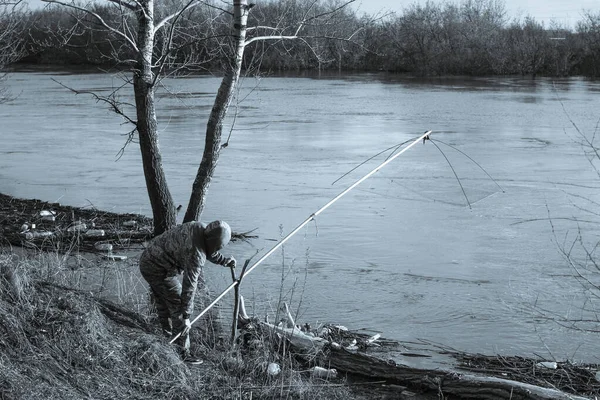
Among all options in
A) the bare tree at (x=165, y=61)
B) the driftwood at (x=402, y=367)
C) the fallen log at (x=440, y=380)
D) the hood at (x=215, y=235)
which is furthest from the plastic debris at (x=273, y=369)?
the bare tree at (x=165, y=61)

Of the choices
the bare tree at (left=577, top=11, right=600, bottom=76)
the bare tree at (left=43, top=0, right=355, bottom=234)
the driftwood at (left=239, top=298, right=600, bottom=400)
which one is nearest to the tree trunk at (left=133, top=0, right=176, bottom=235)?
the bare tree at (left=43, top=0, right=355, bottom=234)

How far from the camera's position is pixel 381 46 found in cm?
4659

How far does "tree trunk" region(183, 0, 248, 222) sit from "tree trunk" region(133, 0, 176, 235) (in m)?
0.32

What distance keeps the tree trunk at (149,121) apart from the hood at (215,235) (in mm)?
3144

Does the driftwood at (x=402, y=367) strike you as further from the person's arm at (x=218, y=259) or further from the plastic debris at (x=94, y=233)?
the plastic debris at (x=94, y=233)

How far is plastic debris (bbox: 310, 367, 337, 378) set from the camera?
656 centimetres

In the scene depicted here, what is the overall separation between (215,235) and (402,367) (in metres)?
1.77

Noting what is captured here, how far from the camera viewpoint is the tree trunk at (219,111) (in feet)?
28.5

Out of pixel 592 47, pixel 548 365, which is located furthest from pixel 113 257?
pixel 592 47

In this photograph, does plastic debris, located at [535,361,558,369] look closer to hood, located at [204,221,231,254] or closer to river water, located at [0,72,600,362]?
river water, located at [0,72,600,362]

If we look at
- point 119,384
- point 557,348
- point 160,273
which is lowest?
point 557,348

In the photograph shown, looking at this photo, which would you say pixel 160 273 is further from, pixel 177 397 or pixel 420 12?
pixel 420 12

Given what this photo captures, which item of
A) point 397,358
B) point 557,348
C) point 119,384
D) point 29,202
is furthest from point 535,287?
point 29,202

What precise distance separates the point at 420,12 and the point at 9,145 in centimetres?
3827
